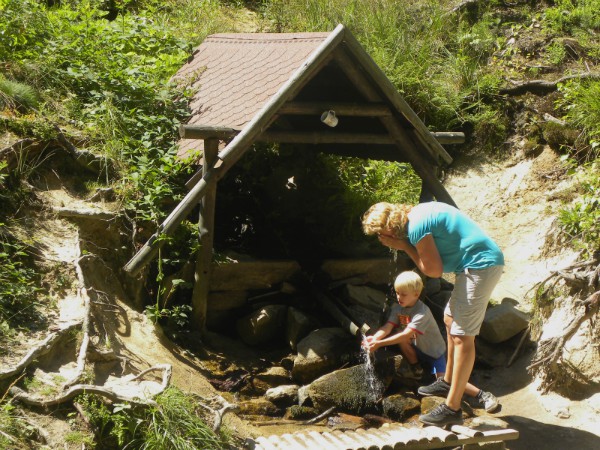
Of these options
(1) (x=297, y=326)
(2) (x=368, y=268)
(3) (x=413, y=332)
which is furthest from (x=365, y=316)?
(3) (x=413, y=332)

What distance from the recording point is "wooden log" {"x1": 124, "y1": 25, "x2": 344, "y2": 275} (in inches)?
272

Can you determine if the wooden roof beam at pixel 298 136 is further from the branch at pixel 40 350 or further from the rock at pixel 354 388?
the rock at pixel 354 388

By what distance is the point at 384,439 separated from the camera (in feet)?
18.7

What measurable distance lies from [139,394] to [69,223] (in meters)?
2.17

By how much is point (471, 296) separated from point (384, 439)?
1172 millimetres

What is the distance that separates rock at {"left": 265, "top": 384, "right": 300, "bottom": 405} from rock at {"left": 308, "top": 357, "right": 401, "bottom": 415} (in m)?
0.19

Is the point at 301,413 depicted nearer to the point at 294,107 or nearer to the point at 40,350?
the point at 40,350

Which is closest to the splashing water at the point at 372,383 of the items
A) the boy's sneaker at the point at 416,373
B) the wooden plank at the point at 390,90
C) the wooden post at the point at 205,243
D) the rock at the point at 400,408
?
the rock at the point at 400,408

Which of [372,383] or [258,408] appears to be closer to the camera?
[258,408]

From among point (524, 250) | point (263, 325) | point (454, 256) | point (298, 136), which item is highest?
point (298, 136)

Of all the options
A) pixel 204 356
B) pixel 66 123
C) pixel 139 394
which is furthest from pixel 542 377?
pixel 66 123

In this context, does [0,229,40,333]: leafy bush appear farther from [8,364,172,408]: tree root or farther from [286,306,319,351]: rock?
[286,306,319,351]: rock

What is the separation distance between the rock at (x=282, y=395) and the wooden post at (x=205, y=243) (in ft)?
3.31

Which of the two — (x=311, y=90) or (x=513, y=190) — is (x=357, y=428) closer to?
(x=311, y=90)
